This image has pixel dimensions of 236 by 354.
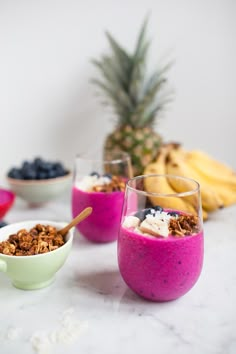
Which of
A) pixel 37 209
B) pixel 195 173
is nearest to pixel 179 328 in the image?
pixel 195 173

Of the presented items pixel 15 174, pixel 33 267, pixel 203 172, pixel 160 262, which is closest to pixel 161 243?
pixel 160 262

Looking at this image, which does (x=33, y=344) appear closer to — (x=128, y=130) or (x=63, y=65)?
(x=128, y=130)

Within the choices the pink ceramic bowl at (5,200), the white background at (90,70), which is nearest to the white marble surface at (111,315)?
the pink ceramic bowl at (5,200)

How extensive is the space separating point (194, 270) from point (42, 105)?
3.54ft

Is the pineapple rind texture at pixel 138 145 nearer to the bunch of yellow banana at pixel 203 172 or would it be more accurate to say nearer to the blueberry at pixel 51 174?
the bunch of yellow banana at pixel 203 172

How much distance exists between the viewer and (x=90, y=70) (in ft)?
5.19

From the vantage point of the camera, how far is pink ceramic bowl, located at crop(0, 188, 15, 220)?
3.90 feet

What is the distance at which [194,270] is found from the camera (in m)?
0.79

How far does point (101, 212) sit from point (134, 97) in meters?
0.56

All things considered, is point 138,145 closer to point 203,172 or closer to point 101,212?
point 203,172

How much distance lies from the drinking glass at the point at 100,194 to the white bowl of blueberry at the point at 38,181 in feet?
0.78

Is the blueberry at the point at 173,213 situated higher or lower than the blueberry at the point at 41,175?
higher

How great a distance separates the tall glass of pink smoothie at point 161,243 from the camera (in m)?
0.76

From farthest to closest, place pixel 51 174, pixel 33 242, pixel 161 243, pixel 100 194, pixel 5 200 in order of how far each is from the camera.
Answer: pixel 51 174, pixel 5 200, pixel 100 194, pixel 33 242, pixel 161 243
